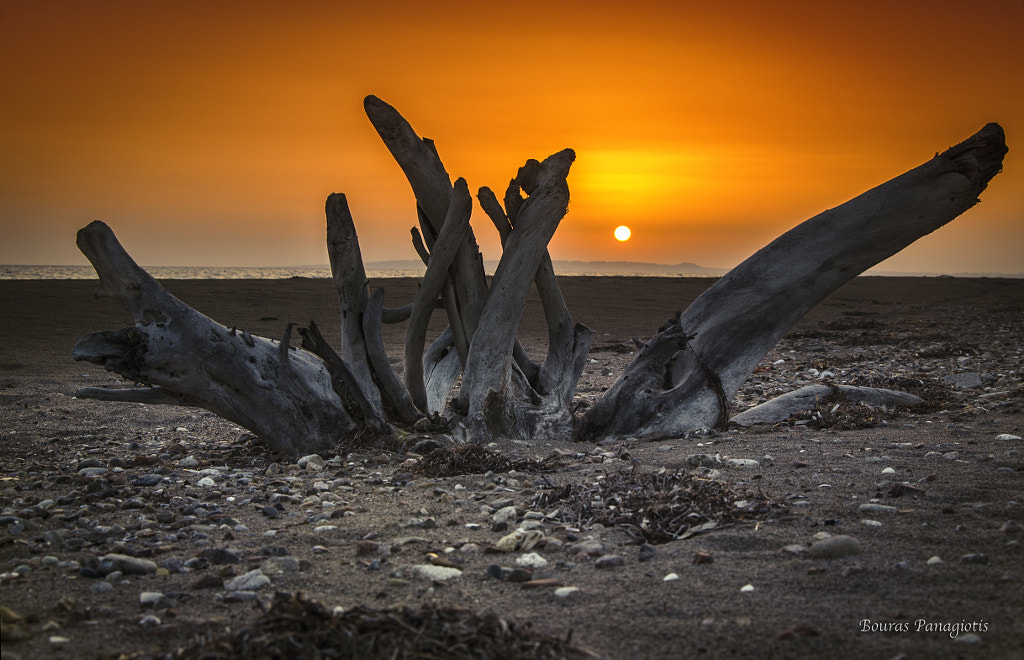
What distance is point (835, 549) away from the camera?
10.2 feet

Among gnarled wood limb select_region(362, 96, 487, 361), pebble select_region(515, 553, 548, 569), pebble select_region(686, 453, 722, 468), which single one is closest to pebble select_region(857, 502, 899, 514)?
pebble select_region(686, 453, 722, 468)

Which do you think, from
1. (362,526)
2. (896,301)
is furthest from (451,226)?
(896,301)

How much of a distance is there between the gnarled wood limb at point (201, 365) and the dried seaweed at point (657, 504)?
2.31 m

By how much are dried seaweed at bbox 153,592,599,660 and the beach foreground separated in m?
0.02

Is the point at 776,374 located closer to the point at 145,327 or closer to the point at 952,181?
the point at 952,181

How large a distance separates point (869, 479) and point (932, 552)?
1.34 meters

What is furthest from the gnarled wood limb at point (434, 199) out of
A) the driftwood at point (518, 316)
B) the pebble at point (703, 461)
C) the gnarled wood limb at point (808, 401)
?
the gnarled wood limb at point (808, 401)

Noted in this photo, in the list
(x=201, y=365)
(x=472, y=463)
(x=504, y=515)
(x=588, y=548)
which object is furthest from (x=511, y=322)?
(x=588, y=548)

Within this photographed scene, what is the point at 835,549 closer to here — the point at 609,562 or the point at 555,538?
the point at 609,562

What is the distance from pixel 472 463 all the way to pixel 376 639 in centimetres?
289

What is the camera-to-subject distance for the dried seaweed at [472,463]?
16.9 ft

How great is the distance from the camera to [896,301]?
2503 cm

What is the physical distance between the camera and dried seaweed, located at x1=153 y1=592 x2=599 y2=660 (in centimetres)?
227

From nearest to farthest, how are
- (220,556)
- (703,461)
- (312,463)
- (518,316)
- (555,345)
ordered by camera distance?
(220,556), (703,461), (312,463), (518,316), (555,345)
